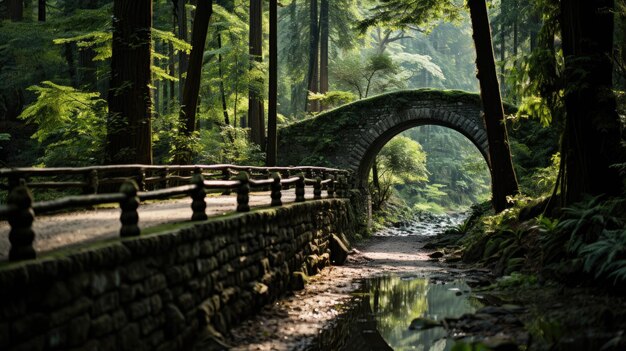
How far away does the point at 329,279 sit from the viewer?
11.6 metres

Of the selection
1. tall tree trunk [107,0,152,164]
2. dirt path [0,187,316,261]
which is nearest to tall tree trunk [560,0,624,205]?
dirt path [0,187,316,261]

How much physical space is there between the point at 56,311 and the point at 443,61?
176 ft

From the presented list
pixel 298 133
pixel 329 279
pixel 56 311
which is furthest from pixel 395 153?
pixel 56 311

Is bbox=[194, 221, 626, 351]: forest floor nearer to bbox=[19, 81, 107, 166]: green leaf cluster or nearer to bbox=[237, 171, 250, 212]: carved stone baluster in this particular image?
bbox=[237, 171, 250, 212]: carved stone baluster

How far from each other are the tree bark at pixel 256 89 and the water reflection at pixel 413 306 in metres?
11.8

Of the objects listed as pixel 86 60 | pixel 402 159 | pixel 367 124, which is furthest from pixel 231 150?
pixel 402 159

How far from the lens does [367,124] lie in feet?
78.8

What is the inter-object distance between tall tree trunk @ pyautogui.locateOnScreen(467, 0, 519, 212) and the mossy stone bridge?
26.0 ft

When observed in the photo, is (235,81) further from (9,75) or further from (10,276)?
(10,276)

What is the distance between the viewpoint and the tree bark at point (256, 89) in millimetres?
22166

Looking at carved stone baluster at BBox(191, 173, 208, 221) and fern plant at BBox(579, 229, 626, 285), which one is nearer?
fern plant at BBox(579, 229, 626, 285)

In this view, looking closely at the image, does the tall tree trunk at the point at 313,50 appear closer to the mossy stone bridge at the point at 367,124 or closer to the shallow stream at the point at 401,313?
the mossy stone bridge at the point at 367,124

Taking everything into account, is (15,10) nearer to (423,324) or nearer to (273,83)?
(273,83)

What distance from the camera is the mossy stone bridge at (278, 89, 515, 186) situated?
75.6ft
